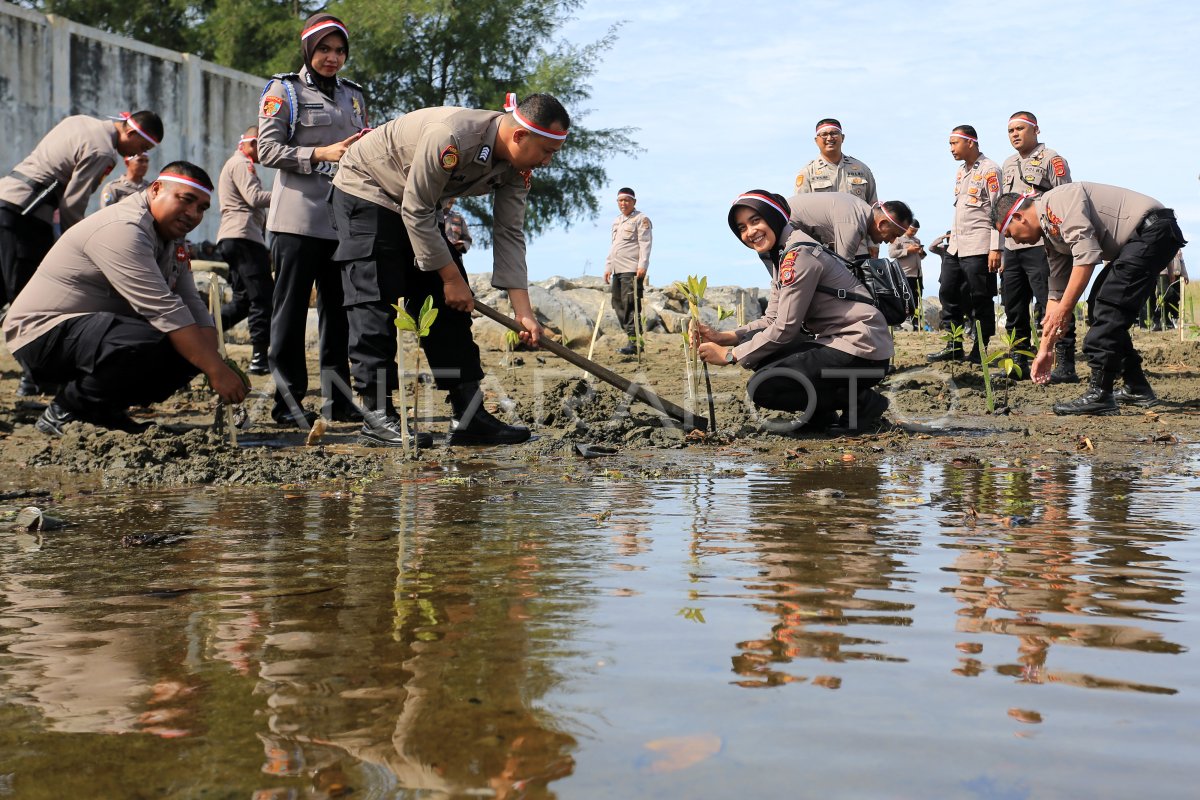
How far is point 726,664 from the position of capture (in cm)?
172

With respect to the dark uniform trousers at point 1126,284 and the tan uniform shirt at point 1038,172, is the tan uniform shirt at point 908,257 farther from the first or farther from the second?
the dark uniform trousers at point 1126,284

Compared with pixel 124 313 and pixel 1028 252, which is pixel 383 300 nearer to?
pixel 124 313

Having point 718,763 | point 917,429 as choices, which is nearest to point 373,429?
point 917,429

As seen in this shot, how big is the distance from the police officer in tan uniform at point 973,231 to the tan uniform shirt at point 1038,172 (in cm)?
24

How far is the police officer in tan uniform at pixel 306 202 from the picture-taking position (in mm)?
5723

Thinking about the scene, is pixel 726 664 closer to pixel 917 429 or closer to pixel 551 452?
pixel 551 452

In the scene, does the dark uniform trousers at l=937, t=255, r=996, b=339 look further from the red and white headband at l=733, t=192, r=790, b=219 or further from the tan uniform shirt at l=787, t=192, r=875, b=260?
the red and white headband at l=733, t=192, r=790, b=219

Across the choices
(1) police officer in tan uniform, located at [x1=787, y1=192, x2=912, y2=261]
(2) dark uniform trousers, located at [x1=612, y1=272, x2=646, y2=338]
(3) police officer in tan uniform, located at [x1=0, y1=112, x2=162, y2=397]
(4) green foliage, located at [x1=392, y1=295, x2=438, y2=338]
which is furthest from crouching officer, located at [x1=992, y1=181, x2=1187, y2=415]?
(2) dark uniform trousers, located at [x1=612, y1=272, x2=646, y2=338]

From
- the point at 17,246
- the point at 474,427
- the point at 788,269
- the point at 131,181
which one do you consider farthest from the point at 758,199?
the point at 131,181

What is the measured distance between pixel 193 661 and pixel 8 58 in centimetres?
1547

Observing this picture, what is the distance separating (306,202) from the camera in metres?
5.82

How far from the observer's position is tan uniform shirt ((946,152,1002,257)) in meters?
8.56

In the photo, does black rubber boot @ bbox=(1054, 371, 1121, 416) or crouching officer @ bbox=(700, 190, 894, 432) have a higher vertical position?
crouching officer @ bbox=(700, 190, 894, 432)

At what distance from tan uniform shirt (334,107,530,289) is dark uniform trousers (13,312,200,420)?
36.5 inches
